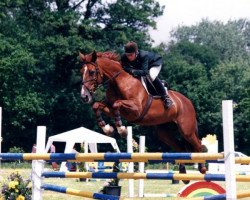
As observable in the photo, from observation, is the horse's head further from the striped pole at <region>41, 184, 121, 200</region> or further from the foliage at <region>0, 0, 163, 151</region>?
the foliage at <region>0, 0, 163, 151</region>

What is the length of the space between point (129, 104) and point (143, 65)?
2.76 ft

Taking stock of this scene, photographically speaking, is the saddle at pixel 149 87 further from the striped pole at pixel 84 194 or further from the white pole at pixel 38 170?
the striped pole at pixel 84 194

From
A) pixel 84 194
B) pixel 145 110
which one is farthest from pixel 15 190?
pixel 145 110

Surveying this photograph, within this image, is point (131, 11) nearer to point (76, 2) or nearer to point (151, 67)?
point (76, 2)

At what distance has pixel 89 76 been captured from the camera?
6812mm

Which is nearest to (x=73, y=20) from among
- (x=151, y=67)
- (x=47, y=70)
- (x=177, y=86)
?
(x=47, y=70)

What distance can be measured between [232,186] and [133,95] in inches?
108

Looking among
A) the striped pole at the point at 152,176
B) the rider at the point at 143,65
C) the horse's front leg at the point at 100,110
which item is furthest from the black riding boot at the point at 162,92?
the striped pole at the point at 152,176

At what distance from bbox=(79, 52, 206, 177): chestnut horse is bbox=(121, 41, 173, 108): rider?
118 mm

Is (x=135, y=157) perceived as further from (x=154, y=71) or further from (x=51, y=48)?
(x=51, y=48)

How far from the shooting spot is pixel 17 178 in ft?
25.0

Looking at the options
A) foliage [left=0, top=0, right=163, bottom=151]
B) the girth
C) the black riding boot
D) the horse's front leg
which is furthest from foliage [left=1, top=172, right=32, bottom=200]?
foliage [left=0, top=0, right=163, bottom=151]

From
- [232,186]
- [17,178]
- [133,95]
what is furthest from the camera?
[17,178]

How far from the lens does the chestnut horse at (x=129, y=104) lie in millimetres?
6793
